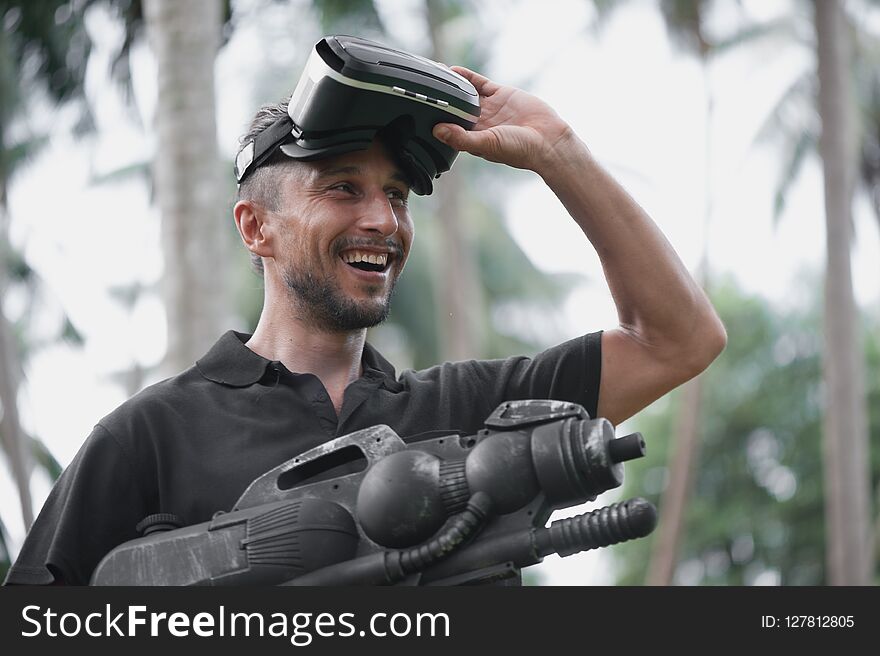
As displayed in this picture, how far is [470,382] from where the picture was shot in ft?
10.1

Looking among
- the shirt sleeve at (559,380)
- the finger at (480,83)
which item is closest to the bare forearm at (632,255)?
the shirt sleeve at (559,380)

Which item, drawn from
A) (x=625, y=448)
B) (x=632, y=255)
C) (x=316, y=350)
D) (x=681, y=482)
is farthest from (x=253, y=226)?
(x=681, y=482)

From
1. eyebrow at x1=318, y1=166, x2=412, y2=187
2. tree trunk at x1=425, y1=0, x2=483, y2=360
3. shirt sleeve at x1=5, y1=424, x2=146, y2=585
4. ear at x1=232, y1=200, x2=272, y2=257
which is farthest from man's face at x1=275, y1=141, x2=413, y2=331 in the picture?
tree trunk at x1=425, y1=0, x2=483, y2=360

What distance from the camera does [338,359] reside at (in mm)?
3098

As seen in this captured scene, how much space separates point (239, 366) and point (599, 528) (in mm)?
1098

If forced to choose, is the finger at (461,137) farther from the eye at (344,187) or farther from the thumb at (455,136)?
the eye at (344,187)

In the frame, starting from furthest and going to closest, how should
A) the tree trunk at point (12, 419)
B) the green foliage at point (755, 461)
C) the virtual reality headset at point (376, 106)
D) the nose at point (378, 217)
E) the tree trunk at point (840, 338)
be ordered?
the green foliage at point (755, 461) → the tree trunk at point (12, 419) → the tree trunk at point (840, 338) → the nose at point (378, 217) → the virtual reality headset at point (376, 106)

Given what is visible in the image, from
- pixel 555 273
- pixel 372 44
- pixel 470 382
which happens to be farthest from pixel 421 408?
pixel 555 273

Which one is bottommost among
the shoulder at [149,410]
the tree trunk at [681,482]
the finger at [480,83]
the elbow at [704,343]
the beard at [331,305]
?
the shoulder at [149,410]

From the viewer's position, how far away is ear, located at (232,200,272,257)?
10.4 feet

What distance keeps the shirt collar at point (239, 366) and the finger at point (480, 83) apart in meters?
0.69

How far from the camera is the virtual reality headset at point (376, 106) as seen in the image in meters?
2.63

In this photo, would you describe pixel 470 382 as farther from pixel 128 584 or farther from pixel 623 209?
pixel 128 584

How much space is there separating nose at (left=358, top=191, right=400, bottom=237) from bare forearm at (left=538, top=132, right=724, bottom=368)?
35 centimetres
